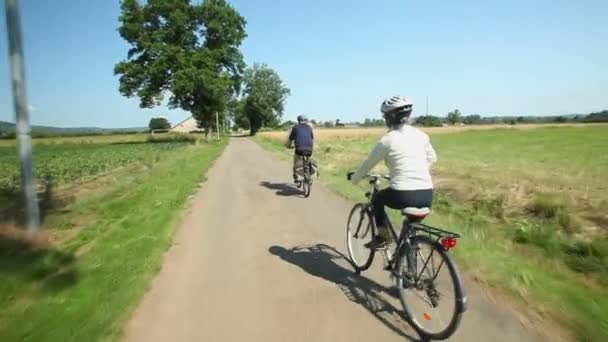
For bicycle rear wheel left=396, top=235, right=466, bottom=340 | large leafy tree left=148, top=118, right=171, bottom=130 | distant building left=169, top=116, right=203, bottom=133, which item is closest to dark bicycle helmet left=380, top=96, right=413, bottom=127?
bicycle rear wheel left=396, top=235, right=466, bottom=340

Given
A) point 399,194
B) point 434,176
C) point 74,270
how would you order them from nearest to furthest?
point 399,194 → point 74,270 → point 434,176

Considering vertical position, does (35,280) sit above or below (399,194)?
below

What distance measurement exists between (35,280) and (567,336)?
226 inches

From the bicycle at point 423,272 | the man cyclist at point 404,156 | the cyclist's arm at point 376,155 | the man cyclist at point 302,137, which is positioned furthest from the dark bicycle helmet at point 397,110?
the man cyclist at point 302,137

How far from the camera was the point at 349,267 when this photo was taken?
496cm

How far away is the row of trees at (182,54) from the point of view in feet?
134

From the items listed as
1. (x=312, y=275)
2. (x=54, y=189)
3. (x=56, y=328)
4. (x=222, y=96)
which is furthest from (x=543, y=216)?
(x=222, y=96)

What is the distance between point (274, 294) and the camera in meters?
4.13

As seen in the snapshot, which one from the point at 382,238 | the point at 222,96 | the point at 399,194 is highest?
the point at 222,96

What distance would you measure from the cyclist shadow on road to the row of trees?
1465 inches

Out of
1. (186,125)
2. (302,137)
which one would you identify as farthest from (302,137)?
(186,125)

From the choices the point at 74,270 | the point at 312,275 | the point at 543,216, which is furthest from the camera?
the point at 543,216

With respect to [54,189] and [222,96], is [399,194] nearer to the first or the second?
[54,189]

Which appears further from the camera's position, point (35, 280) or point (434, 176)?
point (434, 176)
